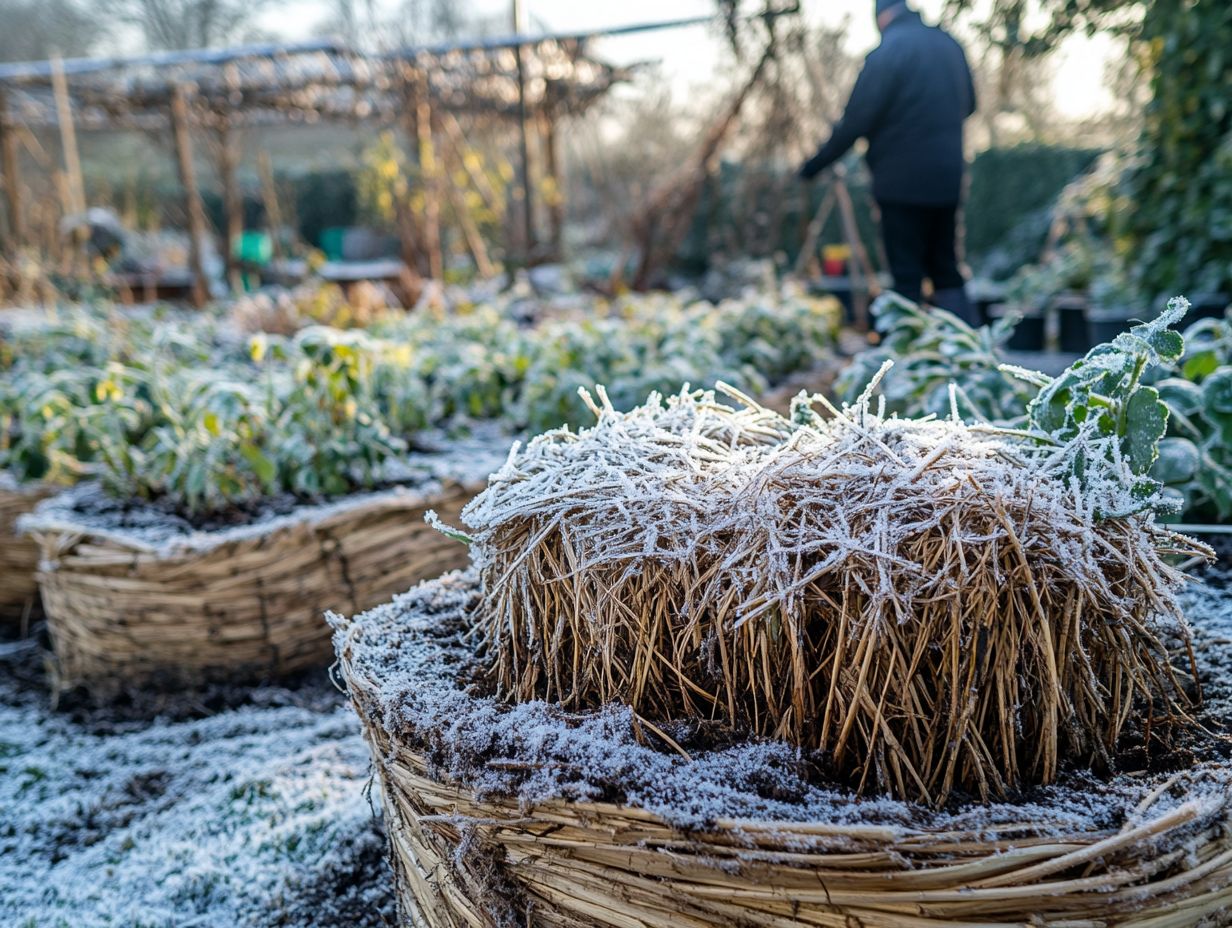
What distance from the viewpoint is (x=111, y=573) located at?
2.36 metres

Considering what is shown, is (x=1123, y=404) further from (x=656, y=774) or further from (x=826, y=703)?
(x=656, y=774)

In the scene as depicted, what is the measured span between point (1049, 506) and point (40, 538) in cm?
250

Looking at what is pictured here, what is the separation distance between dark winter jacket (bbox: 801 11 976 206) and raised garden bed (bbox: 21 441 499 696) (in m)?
2.85

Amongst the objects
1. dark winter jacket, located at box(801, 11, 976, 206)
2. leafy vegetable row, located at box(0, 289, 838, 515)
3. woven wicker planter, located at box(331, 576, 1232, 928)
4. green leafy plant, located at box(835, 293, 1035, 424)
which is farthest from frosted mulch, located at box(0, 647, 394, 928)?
dark winter jacket, located at box(801, 11, 976, 206)

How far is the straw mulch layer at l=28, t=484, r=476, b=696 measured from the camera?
92.4 inches

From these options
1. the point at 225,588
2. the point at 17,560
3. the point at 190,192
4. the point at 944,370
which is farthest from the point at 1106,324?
the point at 190,192

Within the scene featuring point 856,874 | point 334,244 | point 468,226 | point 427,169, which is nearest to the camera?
point 856,874

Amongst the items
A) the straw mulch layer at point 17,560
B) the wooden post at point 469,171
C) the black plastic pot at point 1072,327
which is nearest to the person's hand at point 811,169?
the black plastic pot at point 1072,327

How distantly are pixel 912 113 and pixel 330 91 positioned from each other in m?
8.51

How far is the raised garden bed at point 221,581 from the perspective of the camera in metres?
2.35

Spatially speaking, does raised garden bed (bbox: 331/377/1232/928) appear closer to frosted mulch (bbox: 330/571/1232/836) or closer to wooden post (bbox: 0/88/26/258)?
frosted mulch (bbox: 330/571/1232/836)

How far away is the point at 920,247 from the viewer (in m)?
4.46

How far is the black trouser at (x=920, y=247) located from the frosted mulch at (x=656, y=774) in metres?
3.43

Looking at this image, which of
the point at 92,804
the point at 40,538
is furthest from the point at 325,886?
the point at 40,538
